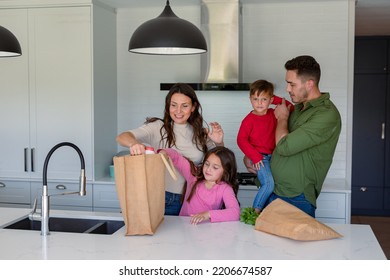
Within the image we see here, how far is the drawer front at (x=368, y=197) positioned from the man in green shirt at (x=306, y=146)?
4.32 meters

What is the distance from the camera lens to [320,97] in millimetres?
2834

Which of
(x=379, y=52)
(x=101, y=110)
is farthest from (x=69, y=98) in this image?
(x=379, y=52)

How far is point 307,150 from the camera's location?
281 centimetres

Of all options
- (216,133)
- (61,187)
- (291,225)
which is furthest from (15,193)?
(291,225)

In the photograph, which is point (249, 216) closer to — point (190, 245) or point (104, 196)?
point (190, 245)

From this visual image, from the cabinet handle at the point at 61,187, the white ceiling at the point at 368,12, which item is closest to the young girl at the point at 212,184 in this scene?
the cabinet handle at the point at 61,187

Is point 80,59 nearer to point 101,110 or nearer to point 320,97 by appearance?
point 101,110

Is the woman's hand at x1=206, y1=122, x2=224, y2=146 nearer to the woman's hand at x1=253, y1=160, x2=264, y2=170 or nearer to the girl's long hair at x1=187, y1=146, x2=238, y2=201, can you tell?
the girl's long hair at x1=187, y1=146, x2=238, y2=201

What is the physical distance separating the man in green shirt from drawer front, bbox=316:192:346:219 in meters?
1.15

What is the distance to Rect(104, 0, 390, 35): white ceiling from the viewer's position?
447 centimetres

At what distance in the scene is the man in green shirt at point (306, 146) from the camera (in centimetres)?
273

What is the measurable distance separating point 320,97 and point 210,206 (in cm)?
87

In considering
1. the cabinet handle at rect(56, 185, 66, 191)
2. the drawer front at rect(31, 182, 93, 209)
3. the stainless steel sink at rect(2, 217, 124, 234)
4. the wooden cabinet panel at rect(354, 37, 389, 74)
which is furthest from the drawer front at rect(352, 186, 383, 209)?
the stainless steel sink at rect(2, 217, 124, 234)

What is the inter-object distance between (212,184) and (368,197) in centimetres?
482
